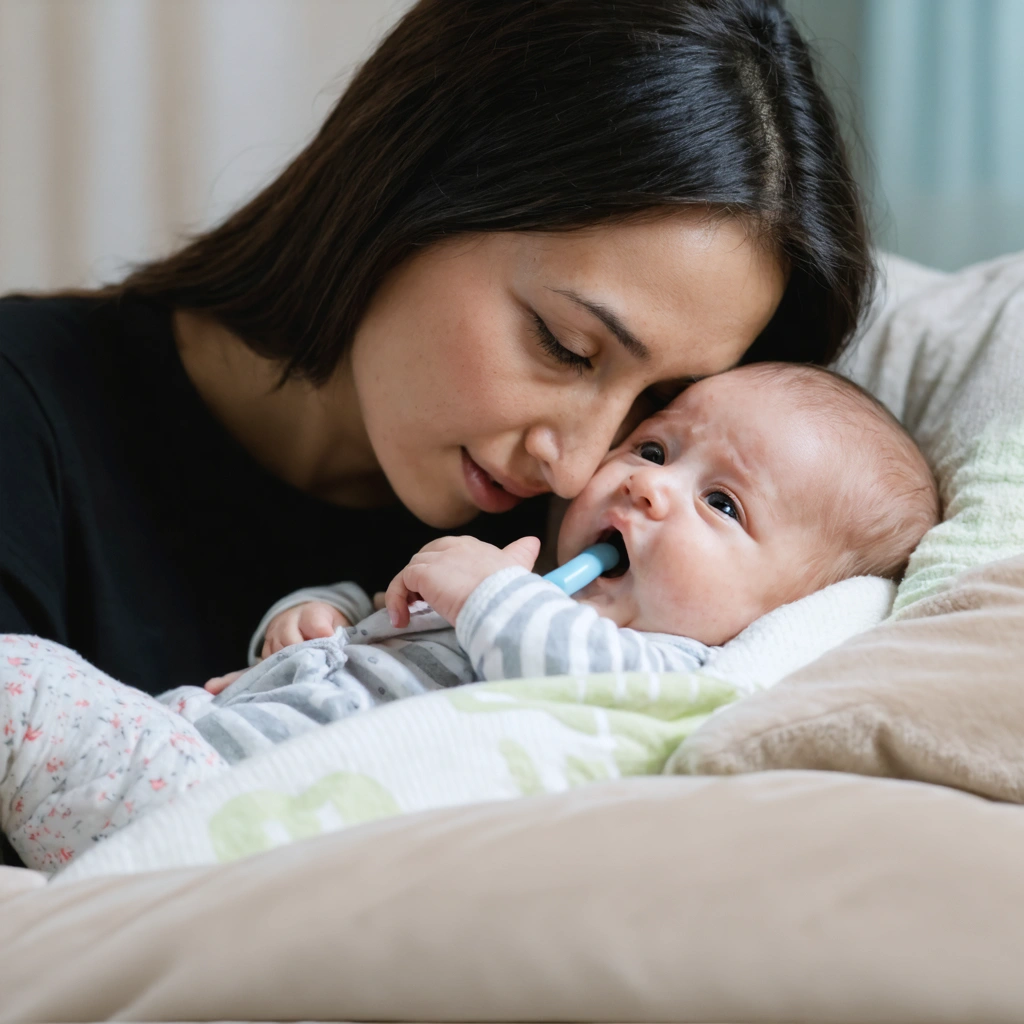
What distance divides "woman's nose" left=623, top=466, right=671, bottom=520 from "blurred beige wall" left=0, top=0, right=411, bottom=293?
1.67 m

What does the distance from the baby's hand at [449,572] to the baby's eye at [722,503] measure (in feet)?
0.64

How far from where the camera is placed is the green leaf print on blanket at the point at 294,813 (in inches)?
27.1

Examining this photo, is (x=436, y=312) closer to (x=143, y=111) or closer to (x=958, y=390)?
(x=958, y=390)

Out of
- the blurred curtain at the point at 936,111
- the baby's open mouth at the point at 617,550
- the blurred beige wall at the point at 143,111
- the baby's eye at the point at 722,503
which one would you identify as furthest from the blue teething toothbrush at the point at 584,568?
the blurred beige wall at the point at 143,111

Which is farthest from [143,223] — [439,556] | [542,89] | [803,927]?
[803,927]

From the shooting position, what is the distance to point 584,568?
106 cm

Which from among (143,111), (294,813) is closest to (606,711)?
(294,813)

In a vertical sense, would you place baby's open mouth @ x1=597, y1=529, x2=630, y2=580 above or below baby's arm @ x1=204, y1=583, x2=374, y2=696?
above

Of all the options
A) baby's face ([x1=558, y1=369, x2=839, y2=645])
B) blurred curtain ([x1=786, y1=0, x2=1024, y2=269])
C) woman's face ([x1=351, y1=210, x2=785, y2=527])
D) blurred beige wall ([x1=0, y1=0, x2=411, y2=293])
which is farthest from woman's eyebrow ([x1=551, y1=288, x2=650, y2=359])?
blurred beige wall ([x1=0, y1=0, x2=411, y2=293])

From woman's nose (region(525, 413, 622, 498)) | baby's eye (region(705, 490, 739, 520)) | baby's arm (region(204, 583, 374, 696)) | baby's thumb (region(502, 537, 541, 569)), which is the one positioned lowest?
baby's arm (region(204, 583, 374, 696))

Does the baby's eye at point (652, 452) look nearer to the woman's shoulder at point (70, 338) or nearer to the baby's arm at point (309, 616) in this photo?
the baby's arm at point (309, 616)

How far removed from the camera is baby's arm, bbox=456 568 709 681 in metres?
0.89

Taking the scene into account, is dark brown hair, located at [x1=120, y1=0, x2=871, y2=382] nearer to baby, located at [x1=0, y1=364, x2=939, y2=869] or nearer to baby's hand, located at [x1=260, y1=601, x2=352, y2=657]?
baby, located at [x1=0, y1=364, x2=939, y2=869]

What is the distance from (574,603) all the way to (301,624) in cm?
36
